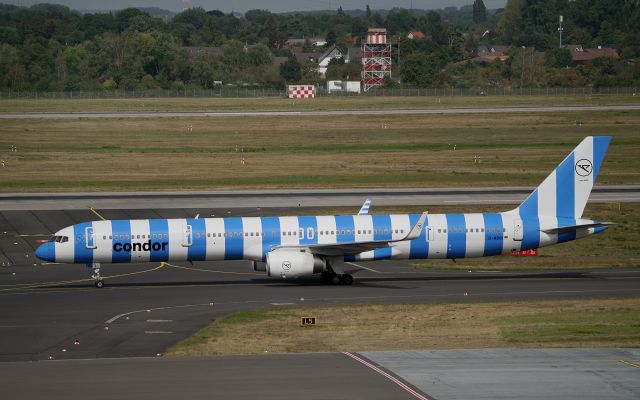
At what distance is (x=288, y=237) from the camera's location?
163 ft

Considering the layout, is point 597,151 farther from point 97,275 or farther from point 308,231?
point 97,275

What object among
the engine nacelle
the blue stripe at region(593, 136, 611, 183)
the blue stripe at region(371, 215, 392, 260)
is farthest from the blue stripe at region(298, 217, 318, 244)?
the blue stripe at region(593, 136, 611, 183)

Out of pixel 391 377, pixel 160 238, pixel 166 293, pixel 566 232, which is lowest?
pixel 166 293

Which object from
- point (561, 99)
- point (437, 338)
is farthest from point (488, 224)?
point (561, 99)

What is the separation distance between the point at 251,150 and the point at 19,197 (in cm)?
3487

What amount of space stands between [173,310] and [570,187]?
20.9 m

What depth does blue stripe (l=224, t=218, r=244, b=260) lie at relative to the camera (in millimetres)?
49312

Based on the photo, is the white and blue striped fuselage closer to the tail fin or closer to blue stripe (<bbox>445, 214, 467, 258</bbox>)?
blue stripe (<bbox>445, 214, 467, 258</bbox>)

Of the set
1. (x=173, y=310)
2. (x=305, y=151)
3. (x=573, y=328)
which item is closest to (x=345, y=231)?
(x=173, y=310)

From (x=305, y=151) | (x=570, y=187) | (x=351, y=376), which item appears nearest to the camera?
(x=351, y=376)

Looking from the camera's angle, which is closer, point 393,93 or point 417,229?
point 417,229

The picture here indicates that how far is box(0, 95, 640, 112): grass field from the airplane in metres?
109

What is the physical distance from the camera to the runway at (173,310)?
2923cm

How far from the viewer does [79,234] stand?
48.8 metres
